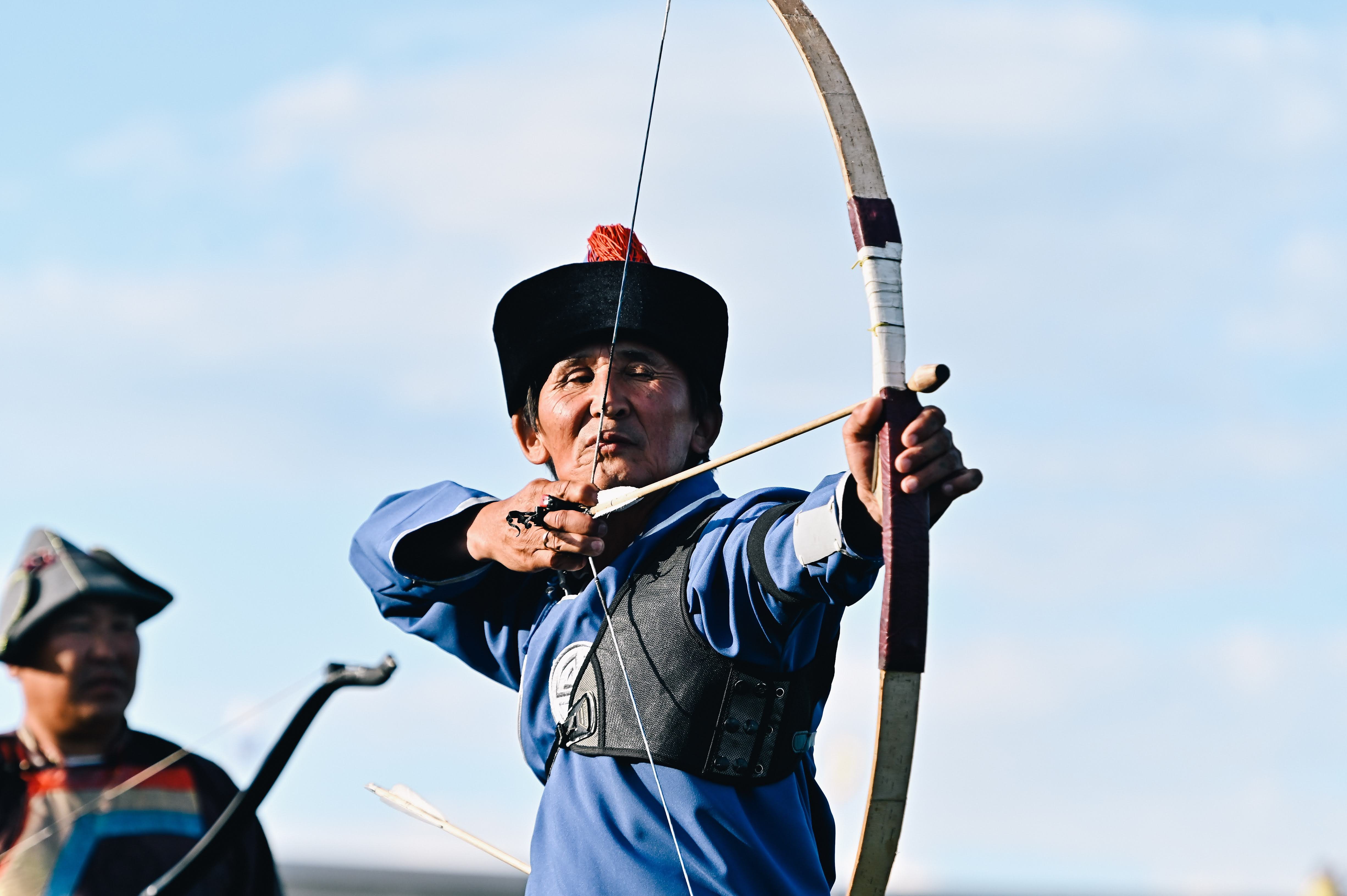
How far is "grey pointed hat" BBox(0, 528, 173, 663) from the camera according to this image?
311cm

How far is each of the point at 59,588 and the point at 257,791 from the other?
472 millimetres

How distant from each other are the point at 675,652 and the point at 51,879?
1.05 meters

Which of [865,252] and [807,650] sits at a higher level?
[865,252]

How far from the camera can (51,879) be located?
2.97m

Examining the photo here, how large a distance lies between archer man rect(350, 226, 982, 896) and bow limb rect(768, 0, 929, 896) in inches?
1.6

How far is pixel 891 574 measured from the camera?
2.51 m

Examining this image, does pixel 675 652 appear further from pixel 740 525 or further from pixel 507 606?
pixel 507 606

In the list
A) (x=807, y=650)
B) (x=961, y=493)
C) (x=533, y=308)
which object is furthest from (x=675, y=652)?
(x=533, y=308)

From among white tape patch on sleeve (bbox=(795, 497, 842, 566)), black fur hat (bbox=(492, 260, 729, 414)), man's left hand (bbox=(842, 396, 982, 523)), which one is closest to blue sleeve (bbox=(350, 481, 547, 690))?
black fur hat (bbox=(492, 260, 729, 414))

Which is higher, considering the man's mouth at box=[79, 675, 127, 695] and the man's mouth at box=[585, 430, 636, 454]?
the man's mouth at box=[585, 430, 636, 454]

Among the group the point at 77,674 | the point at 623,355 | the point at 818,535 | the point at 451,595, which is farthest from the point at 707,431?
the point at 77,674

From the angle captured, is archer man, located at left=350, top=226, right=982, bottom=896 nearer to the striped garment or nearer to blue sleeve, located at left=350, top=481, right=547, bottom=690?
blue sleeve, located at left=350, top=481, right=547, bottom=690

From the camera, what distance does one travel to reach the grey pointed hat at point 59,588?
3113 mm

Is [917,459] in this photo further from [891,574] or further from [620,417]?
[620,417]
